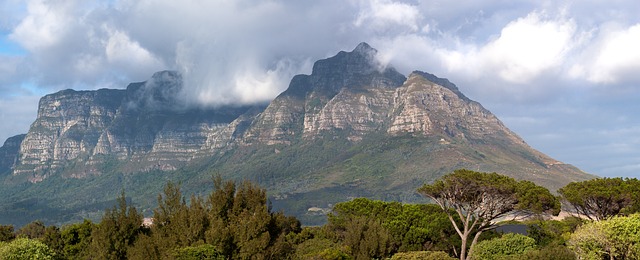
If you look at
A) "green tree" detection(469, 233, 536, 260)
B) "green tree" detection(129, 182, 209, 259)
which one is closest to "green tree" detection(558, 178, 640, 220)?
"green tree" detection(469, 233, 536, 260)

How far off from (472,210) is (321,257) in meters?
24.1

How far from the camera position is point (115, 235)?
62250 mm

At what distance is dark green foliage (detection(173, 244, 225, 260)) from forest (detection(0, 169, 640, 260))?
0.09 metres

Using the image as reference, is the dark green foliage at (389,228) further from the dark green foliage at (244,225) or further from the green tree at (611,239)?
the green tree at (611,239)

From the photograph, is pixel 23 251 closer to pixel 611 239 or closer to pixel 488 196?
pixel 488 196

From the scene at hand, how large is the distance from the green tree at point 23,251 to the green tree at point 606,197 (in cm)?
6096

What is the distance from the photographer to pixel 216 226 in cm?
5834

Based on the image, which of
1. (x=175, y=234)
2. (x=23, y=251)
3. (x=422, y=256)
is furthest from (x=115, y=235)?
(x=422, y=256)

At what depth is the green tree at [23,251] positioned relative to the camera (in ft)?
204

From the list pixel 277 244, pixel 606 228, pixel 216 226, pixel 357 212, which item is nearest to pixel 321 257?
pixel 277 244

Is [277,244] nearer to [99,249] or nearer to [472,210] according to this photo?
[99,249]

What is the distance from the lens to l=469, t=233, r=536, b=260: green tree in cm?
6872

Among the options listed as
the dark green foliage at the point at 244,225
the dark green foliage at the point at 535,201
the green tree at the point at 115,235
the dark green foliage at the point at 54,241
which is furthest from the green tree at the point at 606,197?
the dark green foliage at the point at 54,241

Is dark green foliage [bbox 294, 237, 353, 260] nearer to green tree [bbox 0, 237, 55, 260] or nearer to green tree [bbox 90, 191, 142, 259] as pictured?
green tree [bbox 90, 191, 142, 259]
